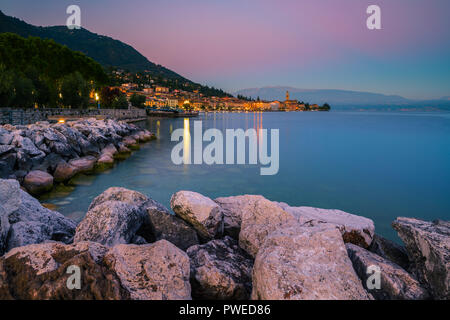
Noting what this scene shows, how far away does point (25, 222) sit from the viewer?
341cm


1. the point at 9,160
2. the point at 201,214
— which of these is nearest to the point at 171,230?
the point at 201,214

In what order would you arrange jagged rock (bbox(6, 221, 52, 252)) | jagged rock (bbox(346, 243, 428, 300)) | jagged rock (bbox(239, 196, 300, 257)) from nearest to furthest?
jagged rock (bbox(346, 243, 428, 300)), jagged rock (bbox(6, 221, 52, 252)), jagged rock (bbox(239, 196, 300, 257))

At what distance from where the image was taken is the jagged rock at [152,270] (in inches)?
92.8

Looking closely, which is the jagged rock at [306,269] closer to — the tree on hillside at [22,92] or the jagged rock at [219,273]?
the jagged rock at [219,273]

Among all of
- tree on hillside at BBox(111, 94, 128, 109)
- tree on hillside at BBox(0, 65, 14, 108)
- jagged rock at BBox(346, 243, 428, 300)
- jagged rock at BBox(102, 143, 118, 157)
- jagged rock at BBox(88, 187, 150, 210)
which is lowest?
jagged rock at BBox(346, 243, 428, 300)

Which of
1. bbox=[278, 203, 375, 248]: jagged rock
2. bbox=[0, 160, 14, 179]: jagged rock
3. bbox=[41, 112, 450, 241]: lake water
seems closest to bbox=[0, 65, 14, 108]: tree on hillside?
bbox=[41, 112, 450, 241]: lake water

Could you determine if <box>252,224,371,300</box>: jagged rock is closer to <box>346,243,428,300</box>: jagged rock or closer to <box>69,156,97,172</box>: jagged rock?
<box>346,243,428,300</box>: jagged rock

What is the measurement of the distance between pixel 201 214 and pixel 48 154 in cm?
1010

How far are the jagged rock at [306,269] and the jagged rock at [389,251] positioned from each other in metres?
1.52

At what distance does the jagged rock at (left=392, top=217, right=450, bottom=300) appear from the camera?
2.63m

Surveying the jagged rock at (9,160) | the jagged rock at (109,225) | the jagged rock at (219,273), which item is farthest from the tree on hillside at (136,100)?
the jagged rock at (219,273)

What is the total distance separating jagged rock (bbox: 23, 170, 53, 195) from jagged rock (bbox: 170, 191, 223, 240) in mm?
7368

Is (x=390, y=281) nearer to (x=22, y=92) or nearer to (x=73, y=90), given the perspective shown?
(x=22, y=92)

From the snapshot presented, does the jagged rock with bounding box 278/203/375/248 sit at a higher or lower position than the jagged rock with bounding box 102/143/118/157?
lower
